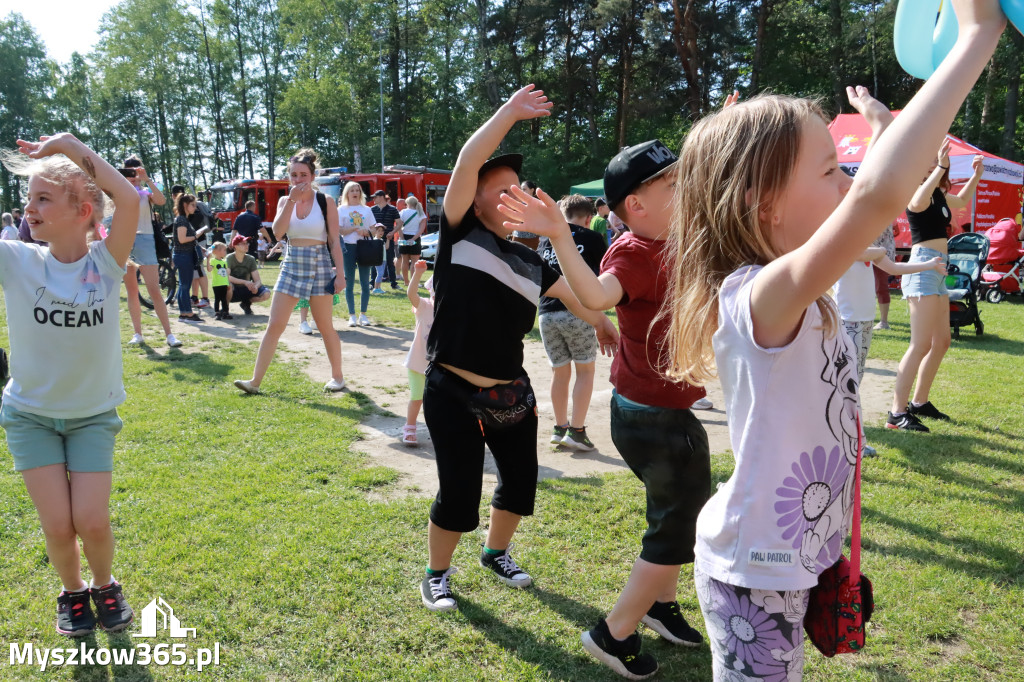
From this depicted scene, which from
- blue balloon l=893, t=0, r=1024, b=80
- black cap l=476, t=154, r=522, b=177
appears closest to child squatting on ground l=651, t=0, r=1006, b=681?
blue balloon l=893, t=0, r=1024, b=80

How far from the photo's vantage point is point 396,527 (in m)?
4.00

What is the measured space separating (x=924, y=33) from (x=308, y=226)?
5.93 metres

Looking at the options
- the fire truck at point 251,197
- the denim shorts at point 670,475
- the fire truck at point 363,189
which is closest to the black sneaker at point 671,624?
the denim shorts at point 670,475

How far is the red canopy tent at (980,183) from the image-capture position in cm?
1559

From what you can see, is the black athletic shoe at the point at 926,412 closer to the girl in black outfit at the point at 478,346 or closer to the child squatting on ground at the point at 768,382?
the girl in black outfit at the point at 478,346

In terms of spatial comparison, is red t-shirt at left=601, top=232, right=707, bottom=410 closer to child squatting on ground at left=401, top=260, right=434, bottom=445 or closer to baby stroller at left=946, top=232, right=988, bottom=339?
child squatting on ground at left=401, top=260, right=434, bottom=445

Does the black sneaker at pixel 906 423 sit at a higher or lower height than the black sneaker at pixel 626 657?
higher

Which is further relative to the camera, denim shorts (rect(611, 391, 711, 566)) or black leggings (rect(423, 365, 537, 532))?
black leggings (rect(423, 365, 537, 532))

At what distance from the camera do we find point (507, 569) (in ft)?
11.2

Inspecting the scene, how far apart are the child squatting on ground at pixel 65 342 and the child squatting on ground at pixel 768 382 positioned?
2.42m

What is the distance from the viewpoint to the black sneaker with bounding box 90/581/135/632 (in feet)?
9.80

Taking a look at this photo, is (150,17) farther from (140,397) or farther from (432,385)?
(432,385)

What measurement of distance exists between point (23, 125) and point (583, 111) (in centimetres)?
4558

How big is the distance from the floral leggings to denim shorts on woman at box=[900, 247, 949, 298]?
4953mm
